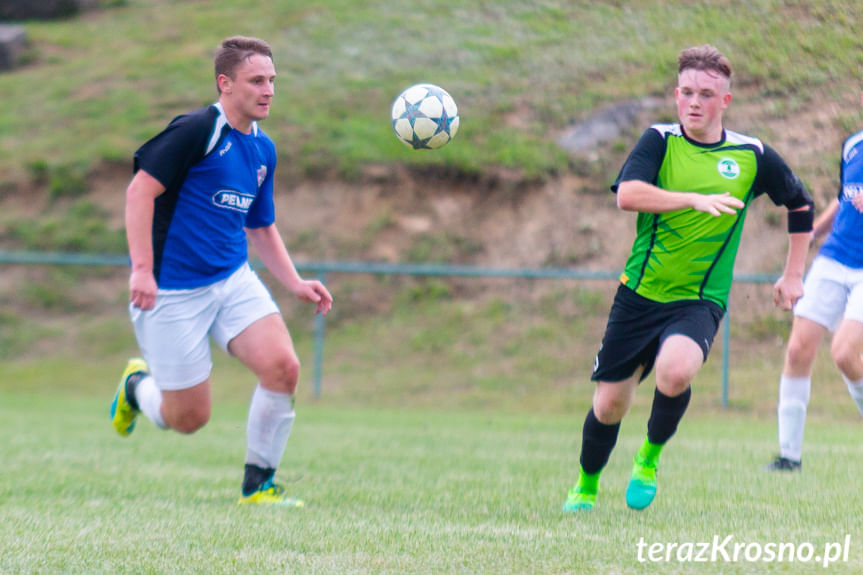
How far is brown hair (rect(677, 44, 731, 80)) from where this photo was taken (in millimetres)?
4781

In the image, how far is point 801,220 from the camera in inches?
204

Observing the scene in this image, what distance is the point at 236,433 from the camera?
32.0ft

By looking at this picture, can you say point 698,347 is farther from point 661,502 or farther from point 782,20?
point 782,20

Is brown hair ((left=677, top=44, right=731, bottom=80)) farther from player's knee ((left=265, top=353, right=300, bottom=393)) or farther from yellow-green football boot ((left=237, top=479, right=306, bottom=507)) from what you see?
yellow-green football boot ((left=237, top=479, right=306, bottom=507))

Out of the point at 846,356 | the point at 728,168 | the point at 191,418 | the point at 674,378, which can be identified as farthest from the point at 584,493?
the point at 191,418

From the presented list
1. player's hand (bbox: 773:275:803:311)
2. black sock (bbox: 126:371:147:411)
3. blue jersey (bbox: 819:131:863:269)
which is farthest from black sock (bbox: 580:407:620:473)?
black sock (bbox: 126:371:147:411)

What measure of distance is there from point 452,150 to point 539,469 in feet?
37.8

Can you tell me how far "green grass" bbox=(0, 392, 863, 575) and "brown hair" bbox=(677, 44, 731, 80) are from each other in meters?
A: 2.13

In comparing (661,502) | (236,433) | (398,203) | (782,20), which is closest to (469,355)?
(398,203)

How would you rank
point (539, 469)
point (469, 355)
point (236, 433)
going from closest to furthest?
point (539, 469)
point (236, 433)
point (469, 355)

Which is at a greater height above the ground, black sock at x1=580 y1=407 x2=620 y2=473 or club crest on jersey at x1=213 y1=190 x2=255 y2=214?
club crest on jersey at x1=213 y1=190 x2=255 y2=214

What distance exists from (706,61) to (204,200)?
2575 mm

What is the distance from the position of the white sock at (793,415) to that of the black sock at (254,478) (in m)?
3.46

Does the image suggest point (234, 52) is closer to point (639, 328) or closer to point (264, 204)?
point (264, 204)
